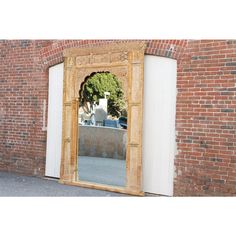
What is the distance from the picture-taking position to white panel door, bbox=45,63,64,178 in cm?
817

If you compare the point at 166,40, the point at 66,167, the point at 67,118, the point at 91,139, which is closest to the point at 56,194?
the point at 66,167

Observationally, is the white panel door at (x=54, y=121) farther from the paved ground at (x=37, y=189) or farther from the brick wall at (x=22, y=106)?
the paved ground at (x=37, y=189)

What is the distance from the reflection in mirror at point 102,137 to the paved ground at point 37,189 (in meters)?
0.87

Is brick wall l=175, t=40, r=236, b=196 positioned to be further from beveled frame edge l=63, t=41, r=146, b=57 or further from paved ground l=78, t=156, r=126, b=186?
paved ground l=78, t=156, r=126, b=186

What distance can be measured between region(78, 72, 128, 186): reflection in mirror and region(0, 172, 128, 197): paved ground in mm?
875

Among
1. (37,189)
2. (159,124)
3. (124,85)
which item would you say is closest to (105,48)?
(124,85)

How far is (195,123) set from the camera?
6234 mm

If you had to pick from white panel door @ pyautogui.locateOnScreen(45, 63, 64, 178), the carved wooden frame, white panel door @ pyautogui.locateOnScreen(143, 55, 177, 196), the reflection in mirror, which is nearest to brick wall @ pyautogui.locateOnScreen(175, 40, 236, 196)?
white panel door @ pyautogui.locateOnScreen(143, 55, 177, 196)

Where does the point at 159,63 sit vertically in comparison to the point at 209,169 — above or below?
above

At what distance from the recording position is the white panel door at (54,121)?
8.17m

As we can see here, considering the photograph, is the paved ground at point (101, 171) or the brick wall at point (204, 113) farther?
the paved ground at point (101, 171)

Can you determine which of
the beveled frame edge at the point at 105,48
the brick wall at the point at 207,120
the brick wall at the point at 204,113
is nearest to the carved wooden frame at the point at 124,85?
the beveled frame edge at the point at 105,48

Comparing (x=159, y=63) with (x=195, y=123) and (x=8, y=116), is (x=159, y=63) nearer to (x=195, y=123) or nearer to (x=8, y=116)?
(x=195, y=123)

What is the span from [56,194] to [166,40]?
10.7 feet
